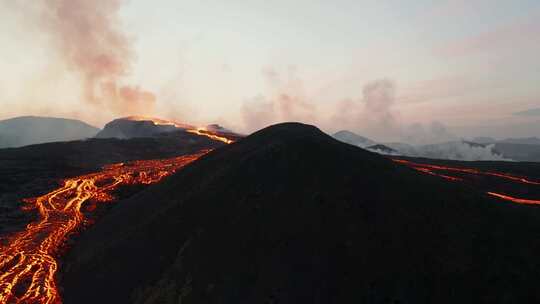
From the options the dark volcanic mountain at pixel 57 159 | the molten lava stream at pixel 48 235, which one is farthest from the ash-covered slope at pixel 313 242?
the dark volcanic mountain at pixel 57 159

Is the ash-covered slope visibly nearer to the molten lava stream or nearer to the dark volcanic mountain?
the molten lava stream

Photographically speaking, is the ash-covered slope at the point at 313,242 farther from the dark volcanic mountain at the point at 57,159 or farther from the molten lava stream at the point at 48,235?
the dark volcanic mountain at the point at 57,159

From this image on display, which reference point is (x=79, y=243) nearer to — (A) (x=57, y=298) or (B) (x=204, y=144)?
(A) (x=57, y=298)

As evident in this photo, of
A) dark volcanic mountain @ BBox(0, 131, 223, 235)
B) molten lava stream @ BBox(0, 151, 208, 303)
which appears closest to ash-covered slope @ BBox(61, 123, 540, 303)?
molten lava stream @ BBox(0, 151, 208, 303)

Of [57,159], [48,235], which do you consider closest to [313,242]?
[48,235]

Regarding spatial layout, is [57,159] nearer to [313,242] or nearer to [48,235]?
[48,235]
